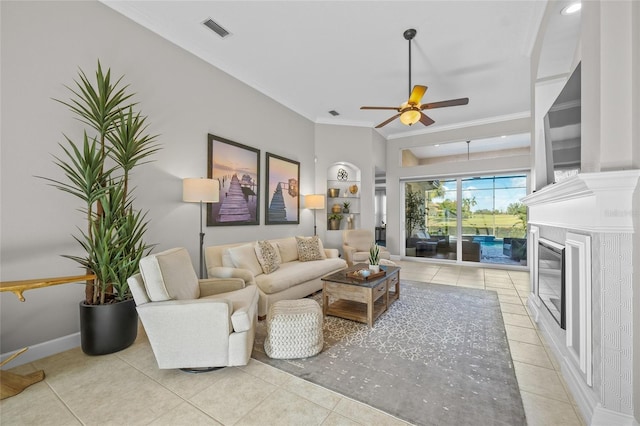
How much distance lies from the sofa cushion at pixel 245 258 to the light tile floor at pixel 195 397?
121 centimetres

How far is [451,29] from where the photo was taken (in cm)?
306

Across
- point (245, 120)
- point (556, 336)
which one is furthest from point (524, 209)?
point (245, 120)

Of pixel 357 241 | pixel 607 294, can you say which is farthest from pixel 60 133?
pixel 357 241

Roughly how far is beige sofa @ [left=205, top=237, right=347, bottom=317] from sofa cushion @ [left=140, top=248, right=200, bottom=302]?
2.35 feet

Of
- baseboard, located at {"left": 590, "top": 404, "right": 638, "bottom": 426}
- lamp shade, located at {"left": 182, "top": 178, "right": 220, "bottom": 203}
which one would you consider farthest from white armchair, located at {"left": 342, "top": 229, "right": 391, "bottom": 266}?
baseboard, located at {"left": 590, "top": 404, "right": 638, "bottom": 426}

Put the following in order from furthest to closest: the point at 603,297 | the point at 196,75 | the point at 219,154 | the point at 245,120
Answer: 1. the point at 245,120
2. the point at 219,154
3. the point at 196,75
4. the point at 603,297

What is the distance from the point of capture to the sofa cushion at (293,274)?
3.07m

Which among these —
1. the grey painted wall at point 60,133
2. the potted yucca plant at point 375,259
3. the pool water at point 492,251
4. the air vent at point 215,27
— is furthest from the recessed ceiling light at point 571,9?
the pool water at point 492,251

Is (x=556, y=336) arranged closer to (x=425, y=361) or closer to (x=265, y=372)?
(x=425, y=361)

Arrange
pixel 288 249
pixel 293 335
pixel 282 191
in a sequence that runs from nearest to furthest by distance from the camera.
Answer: pixel 293 335 → pixel 288 249 → pixel 282 191

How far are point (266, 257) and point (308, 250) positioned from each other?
0.99 meters

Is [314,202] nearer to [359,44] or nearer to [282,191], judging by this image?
[282,191]

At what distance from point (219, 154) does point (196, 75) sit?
41.0 inches

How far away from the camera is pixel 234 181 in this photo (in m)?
3.94
